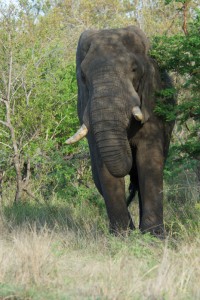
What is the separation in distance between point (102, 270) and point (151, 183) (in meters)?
3.00

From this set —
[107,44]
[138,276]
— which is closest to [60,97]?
[107,44]

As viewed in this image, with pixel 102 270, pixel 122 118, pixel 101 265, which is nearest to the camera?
pixel 102 270

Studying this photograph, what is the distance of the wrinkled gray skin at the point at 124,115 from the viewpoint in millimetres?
8734

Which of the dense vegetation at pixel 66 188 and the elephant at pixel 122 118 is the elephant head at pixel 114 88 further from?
the dense vegetation at pixel 66 188

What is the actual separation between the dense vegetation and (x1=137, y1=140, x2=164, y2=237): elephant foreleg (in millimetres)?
227

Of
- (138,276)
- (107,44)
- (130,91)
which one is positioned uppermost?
(107,44)

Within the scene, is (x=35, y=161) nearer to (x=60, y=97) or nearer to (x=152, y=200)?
(x=60, y=97)

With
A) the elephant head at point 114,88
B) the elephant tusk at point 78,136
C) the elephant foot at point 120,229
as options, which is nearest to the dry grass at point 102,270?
the elephant foot at point 120,229

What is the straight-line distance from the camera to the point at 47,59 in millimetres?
14156

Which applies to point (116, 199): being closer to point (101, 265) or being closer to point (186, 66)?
point (186, 66)

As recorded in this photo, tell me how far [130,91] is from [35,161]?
4672 mm

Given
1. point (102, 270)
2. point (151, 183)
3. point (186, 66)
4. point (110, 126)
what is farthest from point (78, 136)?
point (102, 270)

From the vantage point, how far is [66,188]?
1376cm

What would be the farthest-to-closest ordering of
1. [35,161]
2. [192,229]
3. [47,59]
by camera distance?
[47,59], [35,161], [192,229]
